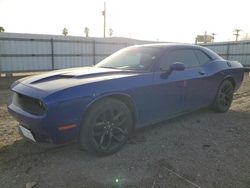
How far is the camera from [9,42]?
1143 centimetres

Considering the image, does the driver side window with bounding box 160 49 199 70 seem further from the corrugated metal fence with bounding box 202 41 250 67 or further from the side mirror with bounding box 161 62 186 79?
the corrugated metal fence with bounding box 202 41 250 67

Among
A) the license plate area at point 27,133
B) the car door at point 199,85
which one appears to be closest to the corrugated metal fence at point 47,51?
the license plate area at point 27,133

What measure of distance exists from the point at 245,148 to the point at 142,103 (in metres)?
1.64

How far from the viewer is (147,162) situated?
9.59 feet

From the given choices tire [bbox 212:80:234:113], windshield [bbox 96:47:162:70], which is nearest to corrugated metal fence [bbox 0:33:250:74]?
windshield [bbox 96:47:162:70]

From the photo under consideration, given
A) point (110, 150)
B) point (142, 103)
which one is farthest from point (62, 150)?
point (142, 103)

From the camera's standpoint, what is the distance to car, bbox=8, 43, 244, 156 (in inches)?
104

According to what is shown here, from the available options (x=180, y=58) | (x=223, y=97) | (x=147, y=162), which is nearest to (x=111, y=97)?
(x=147, y=162)

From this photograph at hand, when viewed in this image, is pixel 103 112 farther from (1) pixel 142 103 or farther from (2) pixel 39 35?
(2) pixel 39 35

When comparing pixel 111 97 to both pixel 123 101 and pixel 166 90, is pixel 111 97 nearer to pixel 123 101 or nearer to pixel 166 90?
pixel 123 101

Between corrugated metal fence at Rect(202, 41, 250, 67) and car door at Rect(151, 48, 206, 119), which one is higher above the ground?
corrugated metal fence at Rect(202, 41, 250, 67)

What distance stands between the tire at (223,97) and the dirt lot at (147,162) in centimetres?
92

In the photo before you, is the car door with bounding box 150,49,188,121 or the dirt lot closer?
the dirt lot

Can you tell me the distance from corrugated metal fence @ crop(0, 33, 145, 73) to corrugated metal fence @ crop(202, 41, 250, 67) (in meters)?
9.30
